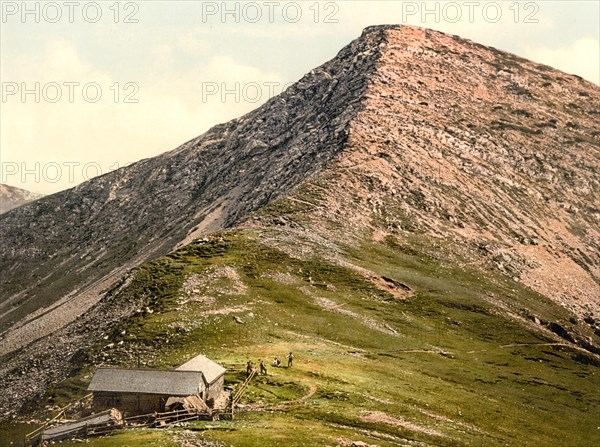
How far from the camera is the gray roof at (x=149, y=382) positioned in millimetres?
75312

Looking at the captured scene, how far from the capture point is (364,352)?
112688mm

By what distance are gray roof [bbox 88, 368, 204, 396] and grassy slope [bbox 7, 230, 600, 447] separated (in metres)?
5.46

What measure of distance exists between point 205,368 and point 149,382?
7.55 metres

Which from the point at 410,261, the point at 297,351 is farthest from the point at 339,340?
the point at 410,261

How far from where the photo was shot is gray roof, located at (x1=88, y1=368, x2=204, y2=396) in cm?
7531

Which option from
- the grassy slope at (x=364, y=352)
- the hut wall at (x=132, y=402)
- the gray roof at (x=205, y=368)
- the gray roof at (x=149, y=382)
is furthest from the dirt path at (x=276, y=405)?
the hut wall at (x=132, y=402)

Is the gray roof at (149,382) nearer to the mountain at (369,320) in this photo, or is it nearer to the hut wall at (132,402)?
the hut wall at (132,402)

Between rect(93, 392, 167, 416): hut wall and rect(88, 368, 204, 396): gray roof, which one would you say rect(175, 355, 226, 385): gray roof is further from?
rect(93, 392, 167, 416): hut wall

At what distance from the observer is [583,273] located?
616ft

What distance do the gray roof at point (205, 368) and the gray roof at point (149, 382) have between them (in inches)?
107

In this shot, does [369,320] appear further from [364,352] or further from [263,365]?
[263,365]

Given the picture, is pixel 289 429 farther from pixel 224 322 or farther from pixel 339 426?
pixel 224 322

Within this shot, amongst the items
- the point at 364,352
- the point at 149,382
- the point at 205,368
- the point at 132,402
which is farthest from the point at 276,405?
the point at 364,352

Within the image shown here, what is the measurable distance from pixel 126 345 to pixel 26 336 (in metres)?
68.6
